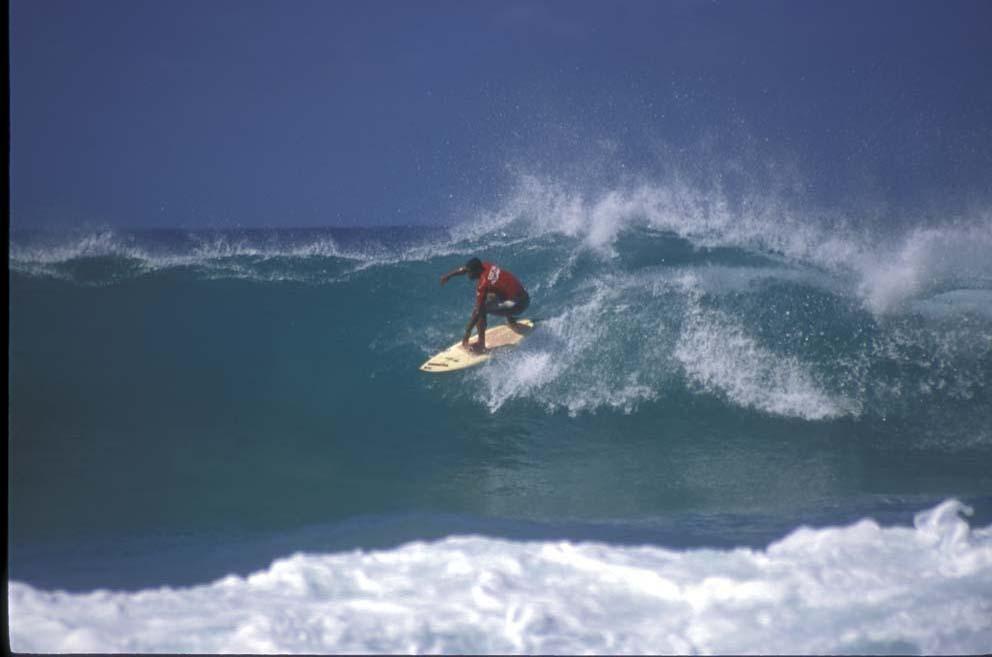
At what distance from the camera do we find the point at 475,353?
490 cm

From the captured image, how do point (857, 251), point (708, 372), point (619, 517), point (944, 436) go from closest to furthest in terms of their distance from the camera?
1. point (619, 517)
2. point (944, 436)
3. point (708, 372)
4. point (857, 251)

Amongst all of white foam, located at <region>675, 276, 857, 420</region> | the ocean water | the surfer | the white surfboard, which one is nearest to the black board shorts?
the surfer

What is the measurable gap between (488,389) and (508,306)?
61cm

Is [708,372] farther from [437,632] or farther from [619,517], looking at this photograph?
[437,632]

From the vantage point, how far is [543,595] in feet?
9.83

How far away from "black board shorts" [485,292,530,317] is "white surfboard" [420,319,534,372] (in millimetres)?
129

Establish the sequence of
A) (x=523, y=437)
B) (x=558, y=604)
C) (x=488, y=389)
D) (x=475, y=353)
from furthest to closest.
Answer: (x=475, y=353)
(x=488, y=389)
(x=523, y=437)
(x=558, y=604)

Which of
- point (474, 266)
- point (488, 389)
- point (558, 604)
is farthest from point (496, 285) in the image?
point (558, 604)

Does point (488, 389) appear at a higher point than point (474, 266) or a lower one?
lower

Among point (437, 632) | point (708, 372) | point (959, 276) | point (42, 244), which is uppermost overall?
point (42, 244)

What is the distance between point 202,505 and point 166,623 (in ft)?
2.83

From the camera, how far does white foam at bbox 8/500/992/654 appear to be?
2807 millimetres

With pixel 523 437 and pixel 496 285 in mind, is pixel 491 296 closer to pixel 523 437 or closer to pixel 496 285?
pixel 496 285

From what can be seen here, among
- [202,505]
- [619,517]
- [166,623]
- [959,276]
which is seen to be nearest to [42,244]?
[202,505]
